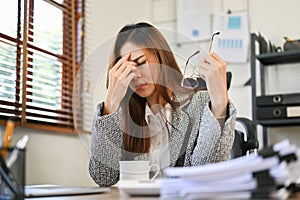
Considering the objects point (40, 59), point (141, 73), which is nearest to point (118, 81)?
point (141, 73)

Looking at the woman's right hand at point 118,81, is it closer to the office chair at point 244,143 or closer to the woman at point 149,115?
the woman at point 149,115

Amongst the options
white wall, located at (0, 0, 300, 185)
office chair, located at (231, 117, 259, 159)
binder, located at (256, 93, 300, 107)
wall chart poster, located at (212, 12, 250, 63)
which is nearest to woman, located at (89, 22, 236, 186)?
office chair, located at (231, 117, 259, 159)

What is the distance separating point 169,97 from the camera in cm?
118

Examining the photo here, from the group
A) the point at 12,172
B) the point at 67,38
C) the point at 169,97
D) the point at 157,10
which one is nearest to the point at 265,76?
the point at 157,10

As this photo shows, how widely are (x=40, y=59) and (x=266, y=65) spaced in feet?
4.06

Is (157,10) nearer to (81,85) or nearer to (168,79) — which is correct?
(81,85)

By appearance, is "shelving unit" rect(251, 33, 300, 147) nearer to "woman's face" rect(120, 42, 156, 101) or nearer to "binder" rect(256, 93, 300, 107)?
"binder" rect(256, 93, 300, 107)

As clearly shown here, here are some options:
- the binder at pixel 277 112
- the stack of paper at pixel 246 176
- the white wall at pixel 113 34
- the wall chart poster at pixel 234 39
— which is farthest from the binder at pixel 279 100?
the stack of paper at pixel 246 176

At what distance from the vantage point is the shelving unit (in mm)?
2254

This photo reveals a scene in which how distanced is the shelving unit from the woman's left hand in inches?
47.8

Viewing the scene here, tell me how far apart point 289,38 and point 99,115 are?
1.59 m

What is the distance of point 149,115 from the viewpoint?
3.97 ft

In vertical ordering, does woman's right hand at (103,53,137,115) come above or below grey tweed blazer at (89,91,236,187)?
above

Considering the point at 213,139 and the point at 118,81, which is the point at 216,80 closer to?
the point at 213,139
